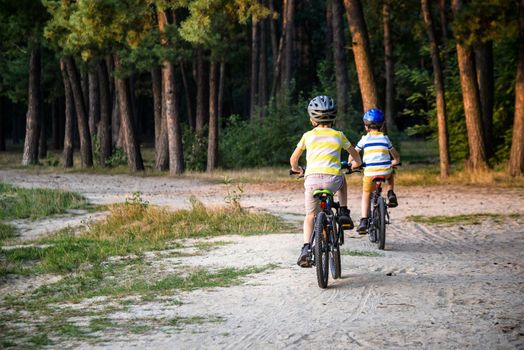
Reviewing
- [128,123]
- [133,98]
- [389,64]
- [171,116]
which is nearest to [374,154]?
[171,116]

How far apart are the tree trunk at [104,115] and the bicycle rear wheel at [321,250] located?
28.6 m

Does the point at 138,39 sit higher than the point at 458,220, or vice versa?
the point at 138,39

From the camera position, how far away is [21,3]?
130 feet

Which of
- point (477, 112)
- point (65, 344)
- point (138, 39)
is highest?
point (138, 39)

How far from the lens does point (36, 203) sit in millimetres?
23969

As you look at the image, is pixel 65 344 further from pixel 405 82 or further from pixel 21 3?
pixel 405 82

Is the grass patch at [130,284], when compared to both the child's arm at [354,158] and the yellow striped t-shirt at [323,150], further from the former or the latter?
the child's arm at [354,158]

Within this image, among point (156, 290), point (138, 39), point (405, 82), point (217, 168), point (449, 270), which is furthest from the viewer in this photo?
point (405, 82)

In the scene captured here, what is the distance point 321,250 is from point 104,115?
29.8 meters

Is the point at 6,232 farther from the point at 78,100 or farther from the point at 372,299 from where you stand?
the point at 78,100

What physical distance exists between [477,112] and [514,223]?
11684mm

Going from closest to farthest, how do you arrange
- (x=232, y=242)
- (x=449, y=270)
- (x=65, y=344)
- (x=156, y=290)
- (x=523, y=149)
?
(x=65, y=344) < (x=156, y=290) < (x=449, y=270) < (x=232, y=242) < (x=523, y=149)

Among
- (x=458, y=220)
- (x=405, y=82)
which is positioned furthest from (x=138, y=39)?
(x=405, y=82)

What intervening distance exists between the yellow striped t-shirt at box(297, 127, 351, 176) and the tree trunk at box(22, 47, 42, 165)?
111 feet
